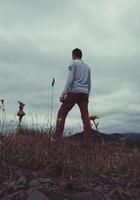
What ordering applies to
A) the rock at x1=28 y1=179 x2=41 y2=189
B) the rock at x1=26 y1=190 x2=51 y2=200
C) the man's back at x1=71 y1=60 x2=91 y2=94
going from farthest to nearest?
the man's back at x1=71 y1=60 x2=91 y2=94 → the rock at x1=28 y1=179 x2=41 y2=189 → the rock at x1=26 y1=190 x2=51 y2=200

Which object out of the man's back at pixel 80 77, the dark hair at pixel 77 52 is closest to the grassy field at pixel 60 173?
the man's back at pixel 80 77

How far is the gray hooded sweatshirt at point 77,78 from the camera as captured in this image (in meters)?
10.7

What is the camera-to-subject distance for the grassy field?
668cm

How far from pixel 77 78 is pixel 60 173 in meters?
3.76

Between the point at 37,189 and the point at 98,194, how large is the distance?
0.84 m

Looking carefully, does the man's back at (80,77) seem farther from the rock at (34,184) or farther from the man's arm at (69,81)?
the rock at (34,184)

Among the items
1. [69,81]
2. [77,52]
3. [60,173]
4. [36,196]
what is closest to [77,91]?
[69,81]

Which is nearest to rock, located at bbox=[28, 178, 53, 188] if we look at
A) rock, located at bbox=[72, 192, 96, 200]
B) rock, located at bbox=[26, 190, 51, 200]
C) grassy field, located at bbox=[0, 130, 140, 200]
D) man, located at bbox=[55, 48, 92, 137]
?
grassy field, located at bbox=[0, 130, 140, 200]

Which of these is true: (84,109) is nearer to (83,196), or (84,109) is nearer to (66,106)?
(66,106)

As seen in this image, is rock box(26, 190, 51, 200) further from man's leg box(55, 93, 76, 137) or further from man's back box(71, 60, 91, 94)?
man's back box(71, 60, 91, 94)

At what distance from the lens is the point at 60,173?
739 centimetres

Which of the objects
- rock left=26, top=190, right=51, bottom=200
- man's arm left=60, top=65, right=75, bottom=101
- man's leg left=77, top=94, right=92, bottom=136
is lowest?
rock left=26, top=190, right=51, bottom=200

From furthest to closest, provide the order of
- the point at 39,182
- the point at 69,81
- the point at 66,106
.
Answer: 1. the point at 66,106
2. the point at 69,81
3. the point at 39,182

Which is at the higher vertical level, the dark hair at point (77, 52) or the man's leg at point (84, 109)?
the dark hair at point (77, 52)
